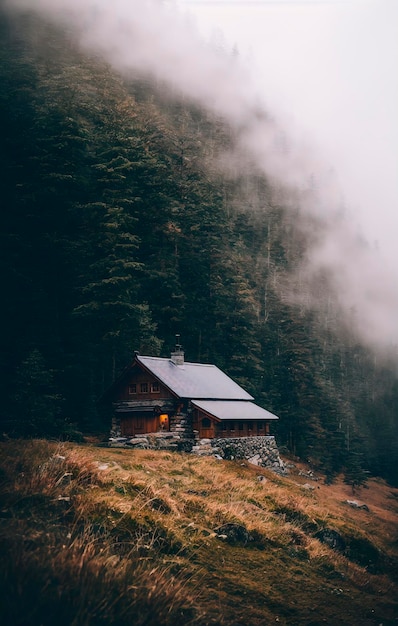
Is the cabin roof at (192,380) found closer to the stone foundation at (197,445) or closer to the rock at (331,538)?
the stone foundation at (197,445)

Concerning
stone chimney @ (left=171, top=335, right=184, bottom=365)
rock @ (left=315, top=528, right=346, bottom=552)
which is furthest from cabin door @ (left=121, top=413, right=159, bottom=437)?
rock @ (left=315, top=528, right=346, bottom=552)

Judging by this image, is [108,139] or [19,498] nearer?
[19,498]

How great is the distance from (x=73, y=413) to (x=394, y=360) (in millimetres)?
108307

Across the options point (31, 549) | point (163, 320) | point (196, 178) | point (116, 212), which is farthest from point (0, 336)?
point (196, 178)

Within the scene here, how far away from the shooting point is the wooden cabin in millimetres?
36969

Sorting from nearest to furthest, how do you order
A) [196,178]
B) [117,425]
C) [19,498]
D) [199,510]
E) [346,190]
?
1. [19,498]
2. [199,510]
3. [117,425]
4. [196,178]
5. [346,190]

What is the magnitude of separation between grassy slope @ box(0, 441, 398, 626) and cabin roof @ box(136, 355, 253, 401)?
49.0ft

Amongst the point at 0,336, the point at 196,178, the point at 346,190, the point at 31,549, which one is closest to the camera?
the point at 31,549

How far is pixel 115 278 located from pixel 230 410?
47.3ft

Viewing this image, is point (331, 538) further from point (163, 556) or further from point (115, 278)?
point (115, 278)

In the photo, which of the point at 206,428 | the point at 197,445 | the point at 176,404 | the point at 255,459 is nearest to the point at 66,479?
the point at 197,445

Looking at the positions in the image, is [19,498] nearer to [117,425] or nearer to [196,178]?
[117,425]

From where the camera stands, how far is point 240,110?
149m

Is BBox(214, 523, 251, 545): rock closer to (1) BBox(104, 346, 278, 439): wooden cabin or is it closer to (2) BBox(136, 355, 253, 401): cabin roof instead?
(1) BBox(104, 346, 278, 439): wooden cabin
